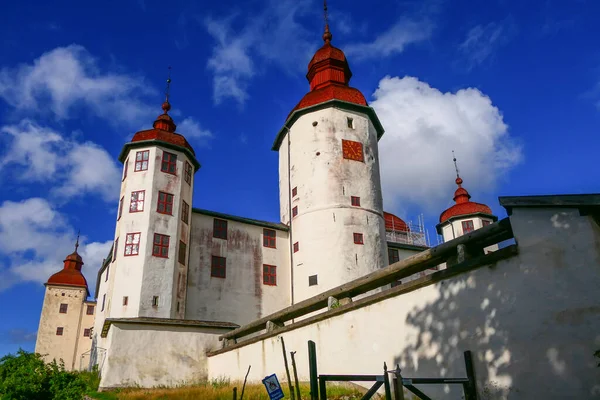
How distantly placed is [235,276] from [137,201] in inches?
274

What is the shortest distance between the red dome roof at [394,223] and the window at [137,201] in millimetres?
24782

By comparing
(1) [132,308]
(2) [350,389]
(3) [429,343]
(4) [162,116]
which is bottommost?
(2) [350,389]

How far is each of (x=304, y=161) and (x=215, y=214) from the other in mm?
6497

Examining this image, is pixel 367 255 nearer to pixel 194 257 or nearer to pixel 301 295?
pixel 301 295

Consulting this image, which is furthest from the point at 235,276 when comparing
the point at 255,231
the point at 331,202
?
the point at 331,202

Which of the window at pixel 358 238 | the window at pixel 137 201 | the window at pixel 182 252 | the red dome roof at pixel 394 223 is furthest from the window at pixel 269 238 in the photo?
the red dome roof at pixel 394 223

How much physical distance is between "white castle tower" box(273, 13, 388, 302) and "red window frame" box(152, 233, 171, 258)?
26.1 ft

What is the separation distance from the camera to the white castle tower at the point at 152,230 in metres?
24.5

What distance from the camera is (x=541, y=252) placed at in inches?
348

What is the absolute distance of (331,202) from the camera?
2941 centimetres

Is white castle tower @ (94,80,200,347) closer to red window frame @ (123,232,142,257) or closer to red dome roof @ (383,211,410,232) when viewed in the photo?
red window frame @ (123,232,142,257)

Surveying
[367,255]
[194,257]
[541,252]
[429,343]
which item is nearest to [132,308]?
[194,257]

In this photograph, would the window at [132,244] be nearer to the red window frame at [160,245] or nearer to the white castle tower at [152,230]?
the white castle tower at [152,230]

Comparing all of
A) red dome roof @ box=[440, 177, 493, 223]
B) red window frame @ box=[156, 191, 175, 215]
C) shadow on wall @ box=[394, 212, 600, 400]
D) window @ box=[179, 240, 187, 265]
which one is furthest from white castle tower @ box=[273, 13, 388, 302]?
shadow on wall @ box=[394, 212, 600, 400]
